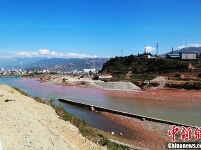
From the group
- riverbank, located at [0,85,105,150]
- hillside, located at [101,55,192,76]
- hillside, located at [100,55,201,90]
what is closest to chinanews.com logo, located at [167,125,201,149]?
riverbank, located at [0,85,105,150]

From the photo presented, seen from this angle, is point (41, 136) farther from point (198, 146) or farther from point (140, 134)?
point (140, 134)

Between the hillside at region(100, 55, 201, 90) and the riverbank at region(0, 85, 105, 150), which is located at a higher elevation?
the riverbank at region(0, 85, 105, 150)

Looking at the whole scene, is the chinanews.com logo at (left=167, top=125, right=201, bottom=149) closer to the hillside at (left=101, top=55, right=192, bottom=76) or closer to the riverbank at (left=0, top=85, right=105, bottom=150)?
the riverbank at (left=0, top=85, right=105, bottom=150)

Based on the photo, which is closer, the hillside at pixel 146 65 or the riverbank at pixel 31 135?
the riverbank at pixel 31 135

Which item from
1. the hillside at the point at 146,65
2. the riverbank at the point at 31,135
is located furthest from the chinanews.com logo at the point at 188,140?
the hillside at the point at 146,65

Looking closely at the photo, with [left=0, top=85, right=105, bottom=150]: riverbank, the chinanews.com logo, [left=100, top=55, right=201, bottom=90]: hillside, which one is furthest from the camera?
[left=100, top=55, right=201, bottom=90]: hillside

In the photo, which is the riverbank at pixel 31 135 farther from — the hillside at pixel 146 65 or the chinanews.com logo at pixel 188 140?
the hillside at pixel 146 65

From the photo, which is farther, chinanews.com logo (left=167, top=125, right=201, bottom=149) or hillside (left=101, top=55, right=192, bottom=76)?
hillside (left=101, top=55, right=192, bottom=76)

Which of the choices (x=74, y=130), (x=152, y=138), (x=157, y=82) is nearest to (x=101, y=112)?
(x=152, y=138)

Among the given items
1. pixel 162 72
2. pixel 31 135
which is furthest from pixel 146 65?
pixel 31 135

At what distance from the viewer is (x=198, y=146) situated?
72.3 ft

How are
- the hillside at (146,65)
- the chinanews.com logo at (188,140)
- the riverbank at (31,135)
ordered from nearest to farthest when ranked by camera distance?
the riverbank at (31,135), the chinanews.com logo at (188,140), the hillside at (146,65)

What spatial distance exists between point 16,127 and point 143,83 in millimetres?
86042

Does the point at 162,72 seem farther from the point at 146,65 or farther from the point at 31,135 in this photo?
the point at 31,135
